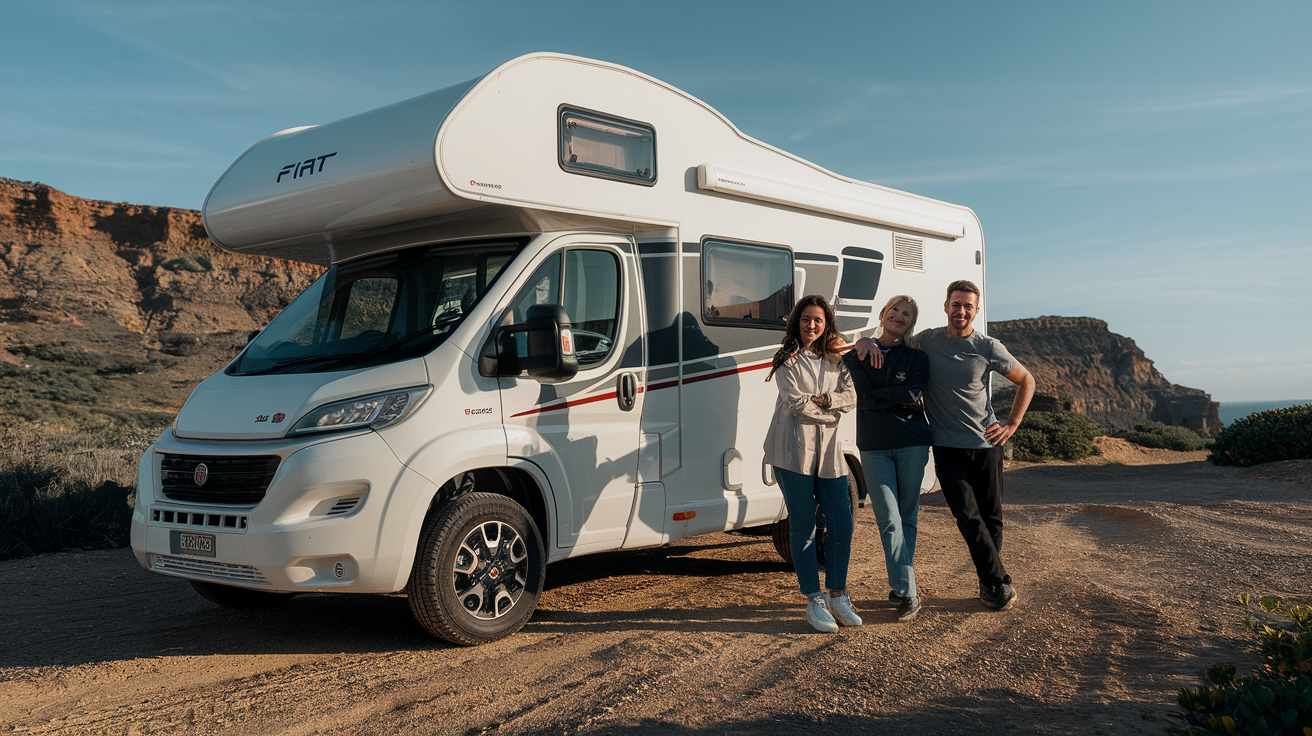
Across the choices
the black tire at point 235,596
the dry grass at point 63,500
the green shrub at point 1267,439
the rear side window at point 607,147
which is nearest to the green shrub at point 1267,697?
the rear side window at point 607,147

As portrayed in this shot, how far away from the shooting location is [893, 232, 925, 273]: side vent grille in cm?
754

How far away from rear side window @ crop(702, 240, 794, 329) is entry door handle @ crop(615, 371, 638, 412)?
30.4 inches

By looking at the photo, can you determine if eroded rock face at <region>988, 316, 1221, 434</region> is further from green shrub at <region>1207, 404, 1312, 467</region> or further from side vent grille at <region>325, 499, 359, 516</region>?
side vent grille at <region>325, 499, 359, 516</region>

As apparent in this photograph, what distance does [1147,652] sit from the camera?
4.88 m

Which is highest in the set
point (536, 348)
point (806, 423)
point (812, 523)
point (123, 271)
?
point (123, 271)

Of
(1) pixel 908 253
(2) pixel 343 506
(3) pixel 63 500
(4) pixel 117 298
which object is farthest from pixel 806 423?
(4) pixel 117 298

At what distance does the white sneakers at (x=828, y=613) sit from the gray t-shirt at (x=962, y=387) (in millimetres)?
1178

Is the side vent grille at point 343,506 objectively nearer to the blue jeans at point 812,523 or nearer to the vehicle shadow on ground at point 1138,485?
the blue jeans at point 812,523

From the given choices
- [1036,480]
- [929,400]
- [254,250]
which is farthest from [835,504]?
[1036,480]

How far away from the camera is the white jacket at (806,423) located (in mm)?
5254

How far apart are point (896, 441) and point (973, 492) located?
705mm

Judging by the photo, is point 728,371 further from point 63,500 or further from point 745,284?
point 63,500

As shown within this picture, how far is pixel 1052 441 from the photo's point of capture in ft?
61.6

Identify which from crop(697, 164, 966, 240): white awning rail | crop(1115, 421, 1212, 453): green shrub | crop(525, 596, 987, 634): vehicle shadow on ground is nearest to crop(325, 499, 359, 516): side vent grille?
crop(525, 596, 987, 634): vehicle shadow on ground
